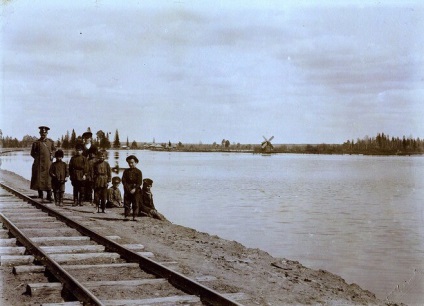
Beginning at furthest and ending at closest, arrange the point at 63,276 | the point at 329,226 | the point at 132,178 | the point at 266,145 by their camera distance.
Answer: the point at 266,145, the point at 329,226, the point at 132,178, the point at 63,276

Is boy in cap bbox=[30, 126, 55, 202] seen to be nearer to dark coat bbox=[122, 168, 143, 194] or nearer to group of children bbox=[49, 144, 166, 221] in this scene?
group of children bbox=[49, 144, 166, 221]

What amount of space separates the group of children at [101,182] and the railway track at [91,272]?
186 centimetres

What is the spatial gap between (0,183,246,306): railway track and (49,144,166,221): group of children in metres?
1.86

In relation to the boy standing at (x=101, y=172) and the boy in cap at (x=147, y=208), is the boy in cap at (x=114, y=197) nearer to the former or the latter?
the boy in cap at (x=147, y=208)

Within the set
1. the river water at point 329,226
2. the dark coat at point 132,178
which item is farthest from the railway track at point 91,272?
the river water at point 329,226

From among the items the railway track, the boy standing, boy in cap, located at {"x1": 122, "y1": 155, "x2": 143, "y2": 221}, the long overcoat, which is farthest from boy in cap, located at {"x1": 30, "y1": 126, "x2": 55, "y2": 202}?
the railway track

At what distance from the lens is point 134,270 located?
711cm

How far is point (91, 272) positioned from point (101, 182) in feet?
21.9

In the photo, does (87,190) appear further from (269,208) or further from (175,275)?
(175,275)

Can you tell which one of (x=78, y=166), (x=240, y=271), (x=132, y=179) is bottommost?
(x=240, y=271)

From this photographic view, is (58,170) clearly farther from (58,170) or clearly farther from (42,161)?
(42,161)

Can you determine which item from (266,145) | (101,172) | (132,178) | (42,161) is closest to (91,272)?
(132,178)

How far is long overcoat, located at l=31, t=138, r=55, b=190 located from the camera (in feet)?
51.4

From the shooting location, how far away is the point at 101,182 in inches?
532
